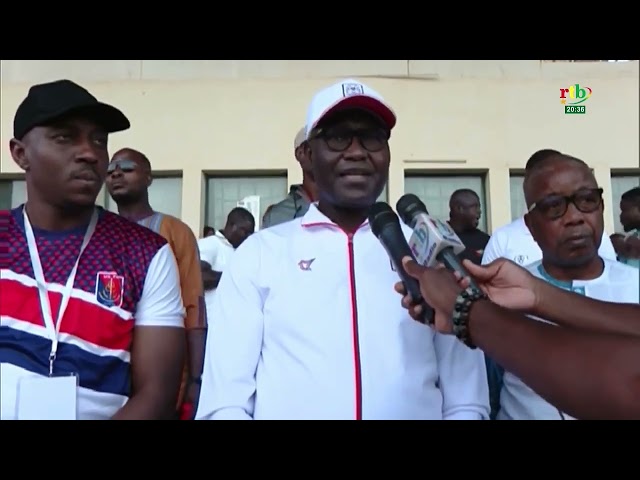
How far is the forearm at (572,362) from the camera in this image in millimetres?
1094

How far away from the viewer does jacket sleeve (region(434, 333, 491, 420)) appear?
6.00ft

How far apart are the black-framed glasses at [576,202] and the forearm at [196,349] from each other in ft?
4.07

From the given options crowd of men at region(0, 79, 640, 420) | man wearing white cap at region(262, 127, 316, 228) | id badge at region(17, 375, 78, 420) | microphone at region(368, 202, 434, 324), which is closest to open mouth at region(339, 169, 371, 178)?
crowd of men at region(0, 79, 640, 420)

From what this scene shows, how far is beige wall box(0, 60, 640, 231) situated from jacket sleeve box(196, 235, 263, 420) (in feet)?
3.44

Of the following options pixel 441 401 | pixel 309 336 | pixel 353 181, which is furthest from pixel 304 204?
pixel 441 401

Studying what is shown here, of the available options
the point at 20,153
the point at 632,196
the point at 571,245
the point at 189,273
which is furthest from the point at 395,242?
the point at 632,196

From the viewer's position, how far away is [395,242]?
1.68 metres

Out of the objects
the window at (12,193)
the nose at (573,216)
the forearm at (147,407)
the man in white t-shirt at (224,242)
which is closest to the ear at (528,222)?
the nose at (573,216)

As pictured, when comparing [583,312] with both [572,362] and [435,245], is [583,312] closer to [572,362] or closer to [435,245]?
[435,245]

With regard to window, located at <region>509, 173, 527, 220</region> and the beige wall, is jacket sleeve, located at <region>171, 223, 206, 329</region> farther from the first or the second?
window, located at <region>509, 173, 527, 220</region>

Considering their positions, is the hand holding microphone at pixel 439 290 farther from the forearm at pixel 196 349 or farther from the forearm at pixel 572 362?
→ the forearm at pixel 196 349

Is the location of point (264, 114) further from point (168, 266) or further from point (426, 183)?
point (168, 266)

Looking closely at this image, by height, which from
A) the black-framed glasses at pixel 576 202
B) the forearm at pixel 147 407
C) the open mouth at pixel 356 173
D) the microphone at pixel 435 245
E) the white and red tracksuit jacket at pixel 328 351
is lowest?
the forearm at pixel 147 407

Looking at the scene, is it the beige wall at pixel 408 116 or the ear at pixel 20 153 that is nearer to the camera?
the ear at pixel 20 153
